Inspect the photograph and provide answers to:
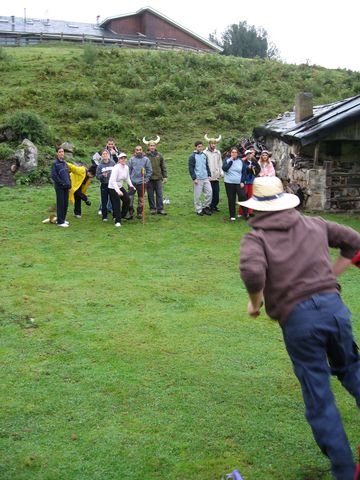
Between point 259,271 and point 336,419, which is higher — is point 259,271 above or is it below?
above

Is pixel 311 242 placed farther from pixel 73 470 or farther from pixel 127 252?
pixel 127 252

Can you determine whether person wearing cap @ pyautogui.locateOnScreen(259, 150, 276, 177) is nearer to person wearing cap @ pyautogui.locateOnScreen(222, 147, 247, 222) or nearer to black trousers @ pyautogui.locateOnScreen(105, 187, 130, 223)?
person wearing cap @ pyautogui.locateOnScreen(222, 147, 247, 222)

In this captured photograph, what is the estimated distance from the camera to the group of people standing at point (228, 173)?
14742 millimetres

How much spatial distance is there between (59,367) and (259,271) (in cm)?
322

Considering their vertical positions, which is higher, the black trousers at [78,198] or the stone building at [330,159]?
the stone building at [330,159]

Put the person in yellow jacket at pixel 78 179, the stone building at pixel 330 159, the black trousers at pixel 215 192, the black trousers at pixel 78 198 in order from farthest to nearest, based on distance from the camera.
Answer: the black trousers at pixel 215 192 < the stone building at pixel 330 159 < the black trousers at pixel 78 198 < the person in yellow jacket at pixel 78 179

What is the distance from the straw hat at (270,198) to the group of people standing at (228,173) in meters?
9.89

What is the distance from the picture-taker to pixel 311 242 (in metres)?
4.11

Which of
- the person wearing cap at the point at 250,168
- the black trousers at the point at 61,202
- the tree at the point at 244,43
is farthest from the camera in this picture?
the tree at the point at 244,43

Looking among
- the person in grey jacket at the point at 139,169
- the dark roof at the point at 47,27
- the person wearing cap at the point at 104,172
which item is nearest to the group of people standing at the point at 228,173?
the person in grey jacket at the point at 139,169

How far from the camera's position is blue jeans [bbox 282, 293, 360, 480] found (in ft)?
12.7

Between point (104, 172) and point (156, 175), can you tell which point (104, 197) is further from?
point (156, 175)

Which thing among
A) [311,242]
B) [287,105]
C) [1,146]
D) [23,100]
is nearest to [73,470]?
[311,242]

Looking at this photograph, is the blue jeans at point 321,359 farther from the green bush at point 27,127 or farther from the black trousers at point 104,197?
the green bush at point 27,127
